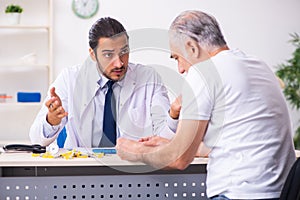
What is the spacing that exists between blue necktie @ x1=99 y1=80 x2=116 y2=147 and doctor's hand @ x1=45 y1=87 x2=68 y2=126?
353 mm

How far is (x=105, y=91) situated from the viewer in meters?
2.99

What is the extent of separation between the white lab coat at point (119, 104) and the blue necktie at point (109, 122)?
35 millimetres

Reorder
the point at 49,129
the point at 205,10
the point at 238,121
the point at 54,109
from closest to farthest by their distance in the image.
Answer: the point at 238,121
the point at 54,109
the point at 49,129
the point at 205,10

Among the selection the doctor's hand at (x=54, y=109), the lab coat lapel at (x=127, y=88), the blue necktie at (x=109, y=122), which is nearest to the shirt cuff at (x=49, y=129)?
the doctor's hand at (x=54, y=109)

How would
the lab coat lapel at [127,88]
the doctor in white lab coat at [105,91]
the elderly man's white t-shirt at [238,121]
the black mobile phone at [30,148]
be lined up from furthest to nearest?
the lab coat lapel at [127,88] → the doctor in white lab coat at [105,91] → the black mobile phone at [30,148] → the elderly man's white t-shirt at [238,121]

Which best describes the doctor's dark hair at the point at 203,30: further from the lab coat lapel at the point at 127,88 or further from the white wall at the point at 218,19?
the white wall at the point at 218,19

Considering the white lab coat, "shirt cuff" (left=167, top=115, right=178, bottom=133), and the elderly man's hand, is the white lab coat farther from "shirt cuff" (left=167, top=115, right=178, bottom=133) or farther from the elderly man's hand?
the elderly man's hand

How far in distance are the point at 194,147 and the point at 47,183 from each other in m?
0.90

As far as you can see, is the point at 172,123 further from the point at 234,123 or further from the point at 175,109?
the point at 234,123

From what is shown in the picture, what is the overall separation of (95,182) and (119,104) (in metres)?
0.55

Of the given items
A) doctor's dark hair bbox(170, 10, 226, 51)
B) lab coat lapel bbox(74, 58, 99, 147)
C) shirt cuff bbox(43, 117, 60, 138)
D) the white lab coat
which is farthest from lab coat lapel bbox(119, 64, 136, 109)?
doctor's dark hair bbox(170, 10, 226, 51)

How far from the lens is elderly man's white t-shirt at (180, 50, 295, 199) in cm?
184

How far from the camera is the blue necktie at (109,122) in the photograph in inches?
117

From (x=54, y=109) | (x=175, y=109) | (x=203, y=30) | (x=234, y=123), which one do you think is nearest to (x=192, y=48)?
(x=203, y=30)
